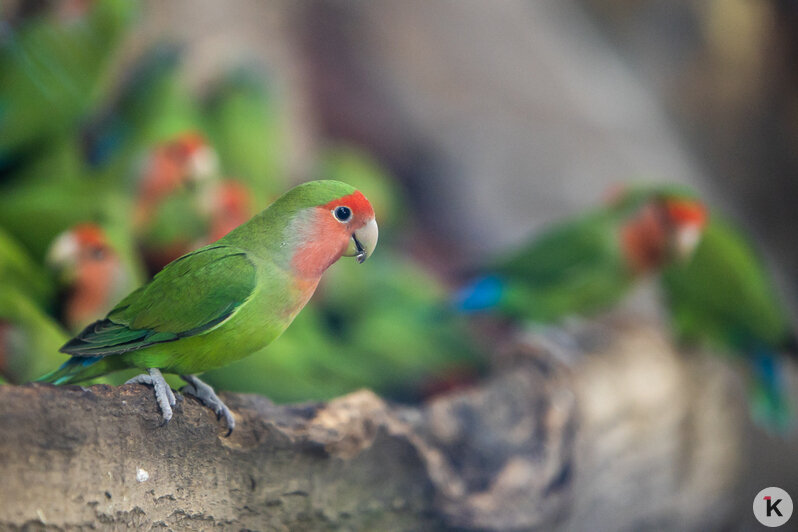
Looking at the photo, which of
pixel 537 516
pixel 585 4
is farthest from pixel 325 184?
pixel 585 4

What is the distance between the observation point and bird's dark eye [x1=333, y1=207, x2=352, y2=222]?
1.22 meters

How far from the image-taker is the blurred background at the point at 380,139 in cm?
232

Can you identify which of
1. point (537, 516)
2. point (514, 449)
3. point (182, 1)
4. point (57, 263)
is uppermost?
point (182, 1)

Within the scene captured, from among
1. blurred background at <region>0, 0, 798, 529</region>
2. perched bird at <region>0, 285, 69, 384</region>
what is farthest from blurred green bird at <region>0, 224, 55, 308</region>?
perched bird at <region>0, 285, 69, 384</region>

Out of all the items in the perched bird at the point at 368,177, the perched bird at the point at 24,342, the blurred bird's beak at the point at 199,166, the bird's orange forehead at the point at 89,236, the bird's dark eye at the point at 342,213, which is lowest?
the bird's dark eye at the point at 342,213

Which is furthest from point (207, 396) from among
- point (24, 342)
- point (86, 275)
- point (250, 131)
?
point (250, 131)

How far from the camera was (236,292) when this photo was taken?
1.27 meters

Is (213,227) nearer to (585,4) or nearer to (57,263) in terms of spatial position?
(57,263)

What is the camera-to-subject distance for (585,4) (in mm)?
5113

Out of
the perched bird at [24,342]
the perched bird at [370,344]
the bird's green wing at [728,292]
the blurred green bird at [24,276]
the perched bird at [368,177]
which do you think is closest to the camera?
the perched bird at [24,342]

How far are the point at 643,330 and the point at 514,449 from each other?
1462 millimetres

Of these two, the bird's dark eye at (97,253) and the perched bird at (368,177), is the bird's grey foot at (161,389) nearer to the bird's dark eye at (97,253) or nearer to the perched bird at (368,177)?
the bird's dark eye at (97,253)

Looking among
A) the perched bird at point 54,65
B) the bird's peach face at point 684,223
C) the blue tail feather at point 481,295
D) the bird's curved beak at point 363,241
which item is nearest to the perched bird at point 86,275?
the perched bird at point 54,65

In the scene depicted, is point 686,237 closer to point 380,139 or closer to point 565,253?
point 565,253
